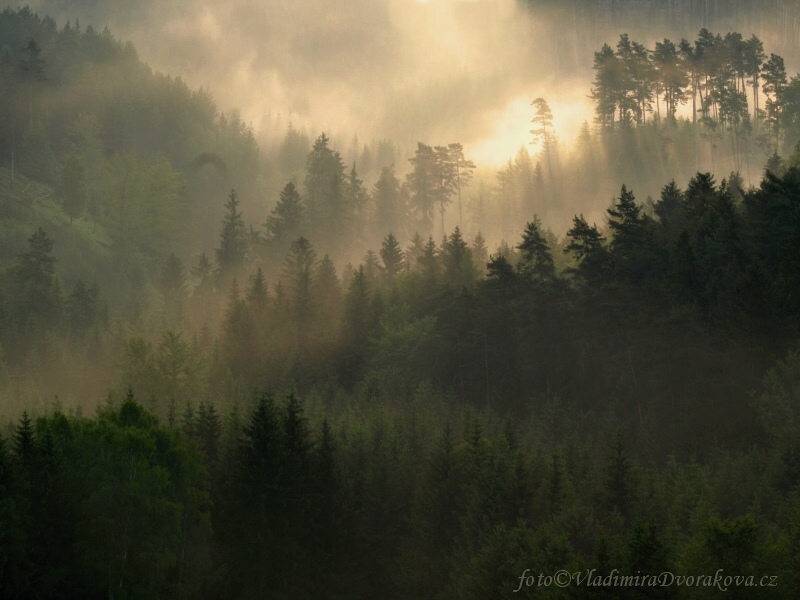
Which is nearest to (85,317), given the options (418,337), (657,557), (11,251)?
(11,251)

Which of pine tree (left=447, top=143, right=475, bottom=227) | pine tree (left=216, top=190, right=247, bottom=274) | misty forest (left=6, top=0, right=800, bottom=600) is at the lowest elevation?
misty forest (left=6, top=0, right=800, bottom=600)

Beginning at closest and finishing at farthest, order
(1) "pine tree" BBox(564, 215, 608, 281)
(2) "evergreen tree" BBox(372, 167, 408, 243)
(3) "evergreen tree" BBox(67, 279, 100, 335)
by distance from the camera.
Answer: (1) "pine tree" BBox(564, 215, 608, 281) < (3) "evergreen tree" BBox(67, 279, 100, 335) < (2) "evergreen tree" BBox(372, 167, 408, 243)

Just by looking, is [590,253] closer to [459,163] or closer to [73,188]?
[459,163]

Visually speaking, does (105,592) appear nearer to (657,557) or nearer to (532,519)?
(532,519)

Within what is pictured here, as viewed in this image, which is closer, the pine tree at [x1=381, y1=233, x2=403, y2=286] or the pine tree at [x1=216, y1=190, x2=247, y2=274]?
the pine tree at [x1=381, y1=233, x2=403, y2=286]

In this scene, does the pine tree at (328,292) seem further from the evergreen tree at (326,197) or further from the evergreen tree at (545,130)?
the evergreen tree at (545,130)

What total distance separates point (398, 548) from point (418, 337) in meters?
31.9

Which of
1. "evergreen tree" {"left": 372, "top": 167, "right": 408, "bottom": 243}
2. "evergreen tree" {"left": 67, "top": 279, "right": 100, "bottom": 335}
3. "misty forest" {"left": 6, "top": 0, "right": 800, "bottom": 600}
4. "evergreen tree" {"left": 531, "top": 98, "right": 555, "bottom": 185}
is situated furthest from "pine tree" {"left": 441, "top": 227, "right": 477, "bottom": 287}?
"evergreen tree" {"left": 531, "top": 98, "right": 555, "bottom": 185}

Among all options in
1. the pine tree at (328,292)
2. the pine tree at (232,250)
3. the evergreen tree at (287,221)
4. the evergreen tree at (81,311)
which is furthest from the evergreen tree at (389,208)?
the evergreen tree at (81,311)

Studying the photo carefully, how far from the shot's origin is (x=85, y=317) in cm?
13375

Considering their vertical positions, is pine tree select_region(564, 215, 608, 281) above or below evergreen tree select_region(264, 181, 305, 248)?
below

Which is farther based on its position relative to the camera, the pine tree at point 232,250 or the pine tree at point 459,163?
the pine tree at point 459,163

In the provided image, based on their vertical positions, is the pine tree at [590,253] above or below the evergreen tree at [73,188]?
below

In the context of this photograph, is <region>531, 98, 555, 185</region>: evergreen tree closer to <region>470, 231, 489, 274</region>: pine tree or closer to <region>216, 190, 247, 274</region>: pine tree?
<region>470, 231, 489, 274</region>: pine tree
